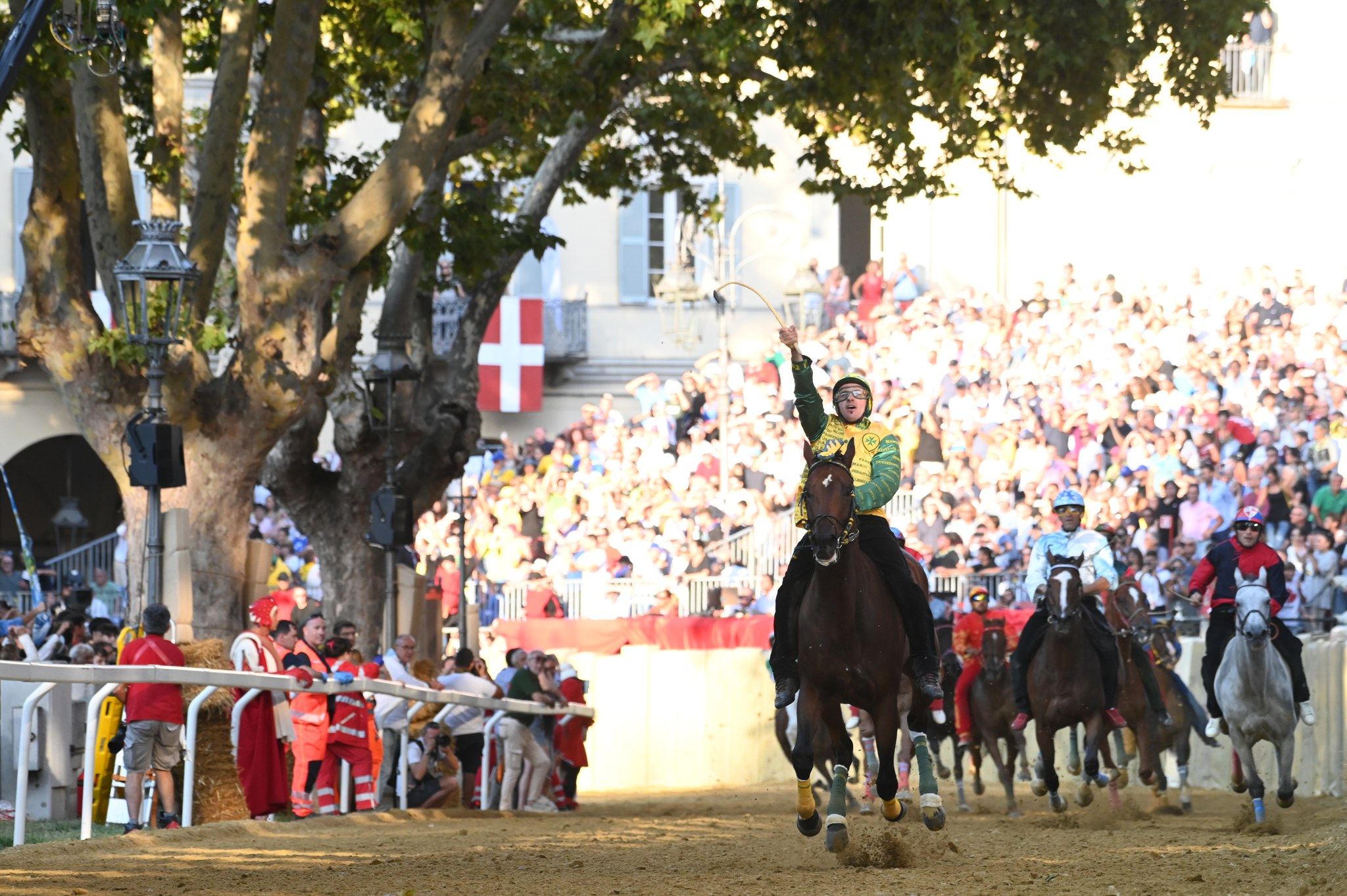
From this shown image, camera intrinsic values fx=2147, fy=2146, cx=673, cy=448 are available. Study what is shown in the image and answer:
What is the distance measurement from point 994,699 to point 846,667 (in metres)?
8.96

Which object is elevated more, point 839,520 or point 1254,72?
point 1254,72

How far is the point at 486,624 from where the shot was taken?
28.7 meters

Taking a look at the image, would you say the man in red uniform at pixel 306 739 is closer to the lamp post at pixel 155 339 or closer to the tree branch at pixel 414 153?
the lamp post at pixel 155 339

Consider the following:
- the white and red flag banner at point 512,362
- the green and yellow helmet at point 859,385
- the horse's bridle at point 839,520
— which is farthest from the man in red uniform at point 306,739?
the white and red flag banner at point 512,362

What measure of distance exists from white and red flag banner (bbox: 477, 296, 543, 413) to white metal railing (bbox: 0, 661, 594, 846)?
19.7 m

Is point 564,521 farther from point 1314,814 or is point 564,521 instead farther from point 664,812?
point 1314,814

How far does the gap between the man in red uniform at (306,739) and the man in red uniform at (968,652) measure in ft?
23.4

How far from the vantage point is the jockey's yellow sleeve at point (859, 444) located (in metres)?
12.0

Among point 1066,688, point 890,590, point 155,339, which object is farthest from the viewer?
point 155,339

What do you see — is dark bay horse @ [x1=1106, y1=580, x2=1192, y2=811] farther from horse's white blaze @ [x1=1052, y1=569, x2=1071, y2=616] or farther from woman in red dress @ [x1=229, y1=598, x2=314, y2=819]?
woman in red dress @ [x1=229, y1=598, x2=314, y2=819]

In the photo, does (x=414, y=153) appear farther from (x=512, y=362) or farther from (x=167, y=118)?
(x=512, y=362)

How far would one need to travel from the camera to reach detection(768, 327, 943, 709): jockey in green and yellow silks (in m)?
12.1

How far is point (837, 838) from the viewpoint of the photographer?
11.7 m

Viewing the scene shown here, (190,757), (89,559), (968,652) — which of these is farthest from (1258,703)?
(89,559)
